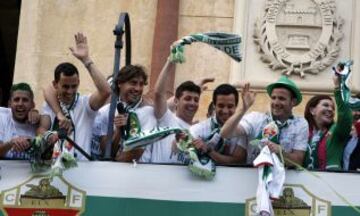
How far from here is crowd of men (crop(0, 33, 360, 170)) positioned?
5859mm

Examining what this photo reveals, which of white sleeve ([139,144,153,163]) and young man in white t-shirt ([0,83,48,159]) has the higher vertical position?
young man in white t-shirt ([0,83,48,159])

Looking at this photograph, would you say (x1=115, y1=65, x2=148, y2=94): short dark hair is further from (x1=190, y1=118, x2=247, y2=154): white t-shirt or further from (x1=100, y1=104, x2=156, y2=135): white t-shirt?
(x1=190, y1=118, x2=247, y2=154): white t-shirt

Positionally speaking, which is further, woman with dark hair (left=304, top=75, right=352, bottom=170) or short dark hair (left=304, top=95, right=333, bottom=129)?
short dark hair (left=304, top=95, right=333, bottom=129)

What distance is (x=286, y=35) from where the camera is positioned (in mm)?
10414

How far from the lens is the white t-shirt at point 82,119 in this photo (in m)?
6.09

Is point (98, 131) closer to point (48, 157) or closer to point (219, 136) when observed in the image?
point (48, 157)

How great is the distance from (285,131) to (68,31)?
548 centimetres

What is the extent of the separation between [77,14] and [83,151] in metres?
5.39

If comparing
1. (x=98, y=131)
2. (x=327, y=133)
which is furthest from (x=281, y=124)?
(x=98, y=131)

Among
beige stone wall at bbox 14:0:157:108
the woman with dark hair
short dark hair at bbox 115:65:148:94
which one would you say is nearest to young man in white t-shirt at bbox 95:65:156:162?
short dark hair at bbox 115:65:148:94

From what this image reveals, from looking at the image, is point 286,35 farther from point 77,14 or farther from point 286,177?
point 286,177

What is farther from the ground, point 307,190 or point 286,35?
point 286,35

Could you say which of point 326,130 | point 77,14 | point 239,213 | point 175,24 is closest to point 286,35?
point 175,24

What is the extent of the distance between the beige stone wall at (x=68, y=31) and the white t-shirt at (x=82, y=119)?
447 centimetres
